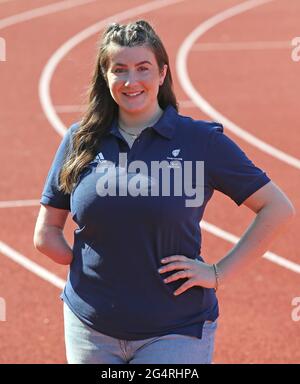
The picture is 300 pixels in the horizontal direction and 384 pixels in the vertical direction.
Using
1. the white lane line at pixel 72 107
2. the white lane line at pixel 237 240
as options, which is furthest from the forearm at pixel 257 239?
the white lane line at pixel 72 107

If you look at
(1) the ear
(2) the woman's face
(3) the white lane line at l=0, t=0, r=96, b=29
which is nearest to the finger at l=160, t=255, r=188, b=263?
(2) the woman's face

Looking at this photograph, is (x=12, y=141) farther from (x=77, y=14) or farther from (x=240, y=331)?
(x=77, y=14)

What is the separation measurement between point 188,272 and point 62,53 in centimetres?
1218

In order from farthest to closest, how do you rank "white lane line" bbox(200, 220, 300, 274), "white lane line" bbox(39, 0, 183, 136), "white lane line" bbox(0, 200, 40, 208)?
"white lane line" bbox(39, 0, 183, 136) < "white lane line" bbox(0, 200, 40, 208) < "white lane line" bbox(200, 220, 300, 274)

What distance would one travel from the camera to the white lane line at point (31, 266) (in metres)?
7.78

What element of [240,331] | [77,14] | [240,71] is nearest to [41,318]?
[240,331]

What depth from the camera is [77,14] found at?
18266 mm

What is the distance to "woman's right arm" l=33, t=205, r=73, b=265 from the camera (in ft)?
13.2

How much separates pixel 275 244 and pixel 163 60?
15.7ft
